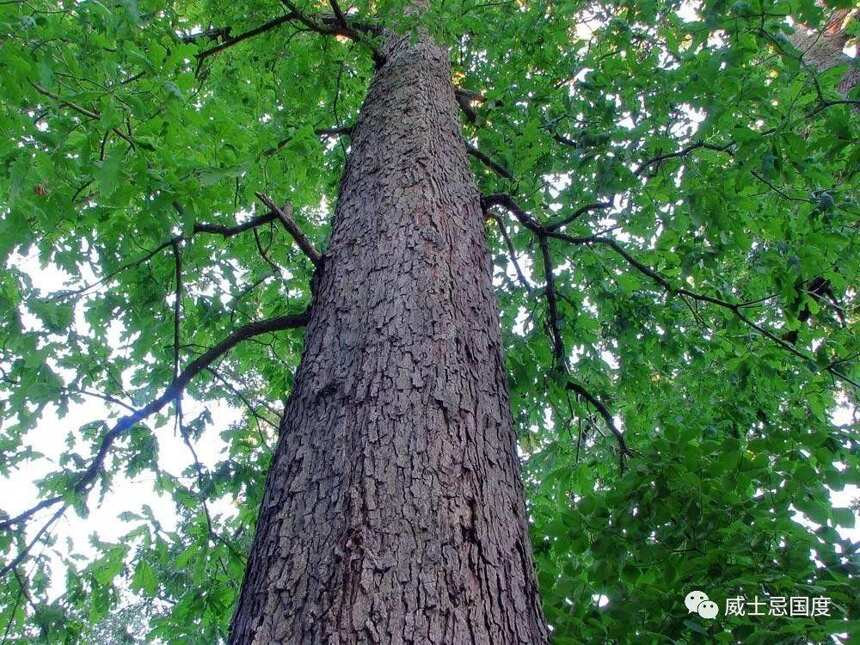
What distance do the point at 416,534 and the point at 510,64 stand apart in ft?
13.1

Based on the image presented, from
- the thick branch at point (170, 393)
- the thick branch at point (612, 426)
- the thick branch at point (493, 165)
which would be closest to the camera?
the thick branch at point (170, 393)

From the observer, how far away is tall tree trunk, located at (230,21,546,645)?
1115mm

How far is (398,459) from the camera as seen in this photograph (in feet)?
4.45

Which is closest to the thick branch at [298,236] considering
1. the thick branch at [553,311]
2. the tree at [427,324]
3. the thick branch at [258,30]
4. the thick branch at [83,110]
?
the tree at [427,324]

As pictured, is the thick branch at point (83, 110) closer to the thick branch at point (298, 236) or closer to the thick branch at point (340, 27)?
the thick branch at point (298, 236)

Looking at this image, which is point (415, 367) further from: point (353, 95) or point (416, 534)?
point (353, 95)

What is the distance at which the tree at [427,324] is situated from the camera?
1335mm

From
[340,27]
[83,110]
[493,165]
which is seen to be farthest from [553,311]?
[340,27]

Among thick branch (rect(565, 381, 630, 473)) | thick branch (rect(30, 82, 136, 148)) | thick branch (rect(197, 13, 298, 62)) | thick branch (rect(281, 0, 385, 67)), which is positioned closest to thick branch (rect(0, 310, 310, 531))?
thick branch (rect(30, 82, 136, 148))

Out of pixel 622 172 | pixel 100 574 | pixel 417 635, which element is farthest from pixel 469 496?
pixel 622 172

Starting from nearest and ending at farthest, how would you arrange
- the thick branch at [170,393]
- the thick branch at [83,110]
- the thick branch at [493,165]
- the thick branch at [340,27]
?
1. the thick branch at [83,110]
2. the thick branch at [170,393]
3. the thick branch at [340,27]
4. the thick branch at [493,165]

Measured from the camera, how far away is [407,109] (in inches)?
115

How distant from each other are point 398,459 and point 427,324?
513mm

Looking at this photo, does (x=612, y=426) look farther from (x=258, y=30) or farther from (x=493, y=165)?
(x=258, y=30)
